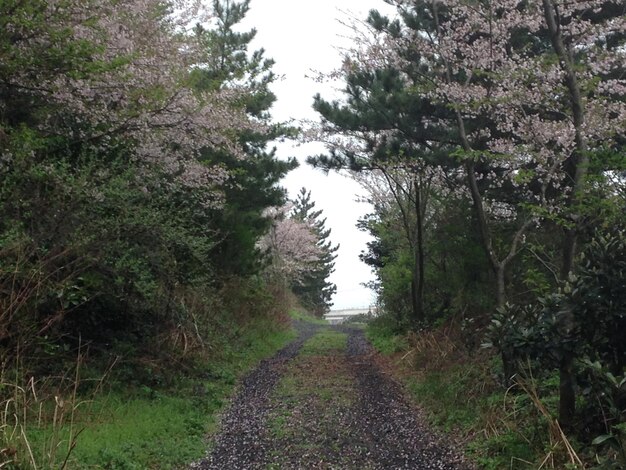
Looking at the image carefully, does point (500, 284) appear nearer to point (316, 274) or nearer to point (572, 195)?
point (572, 195)

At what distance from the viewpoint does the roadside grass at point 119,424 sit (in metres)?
5.45

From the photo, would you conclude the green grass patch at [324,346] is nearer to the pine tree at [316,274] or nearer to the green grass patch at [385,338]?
the green grass patch at [385,338]

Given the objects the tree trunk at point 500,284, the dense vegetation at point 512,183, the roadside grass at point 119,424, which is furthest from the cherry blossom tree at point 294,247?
the tree trunk at point 500,284

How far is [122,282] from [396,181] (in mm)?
10049

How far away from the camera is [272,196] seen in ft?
63.3

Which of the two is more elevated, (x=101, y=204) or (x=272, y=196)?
(x=272, y=196)

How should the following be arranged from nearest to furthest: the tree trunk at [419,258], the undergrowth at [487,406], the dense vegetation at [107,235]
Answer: the undergrowth at [487,406], the dense vegetation at [107,235], the tree trunk at [419,258]

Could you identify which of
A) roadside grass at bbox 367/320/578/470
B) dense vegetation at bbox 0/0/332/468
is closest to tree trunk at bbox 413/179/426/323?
roadside grass at bbox 367/320/578/470

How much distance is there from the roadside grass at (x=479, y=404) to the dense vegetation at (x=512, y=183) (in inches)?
1.7

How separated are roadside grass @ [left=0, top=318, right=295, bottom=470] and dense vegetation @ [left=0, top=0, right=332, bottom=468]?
0.03 meters

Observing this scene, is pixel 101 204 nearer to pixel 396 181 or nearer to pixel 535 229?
pixel 535 229

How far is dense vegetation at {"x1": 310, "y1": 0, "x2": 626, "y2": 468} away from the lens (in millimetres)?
6074

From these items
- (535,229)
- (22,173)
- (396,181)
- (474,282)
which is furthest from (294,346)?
(22,173)

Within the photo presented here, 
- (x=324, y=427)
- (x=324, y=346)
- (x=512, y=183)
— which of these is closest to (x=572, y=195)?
(x=324, y=427)
